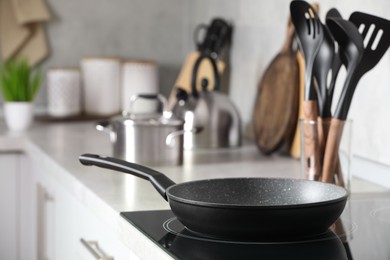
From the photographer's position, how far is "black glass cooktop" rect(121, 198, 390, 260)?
98 cm

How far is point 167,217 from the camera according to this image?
4.01ft

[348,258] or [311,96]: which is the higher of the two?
[311,96]

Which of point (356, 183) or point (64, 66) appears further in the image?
point (64, 66)

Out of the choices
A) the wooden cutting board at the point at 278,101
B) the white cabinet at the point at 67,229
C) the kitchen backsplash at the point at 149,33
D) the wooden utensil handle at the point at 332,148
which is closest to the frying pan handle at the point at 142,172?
the white cabinet at the point at 67,229

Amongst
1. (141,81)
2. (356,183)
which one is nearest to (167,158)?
(356,183)

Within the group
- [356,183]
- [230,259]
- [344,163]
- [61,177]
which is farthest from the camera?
[61,177]

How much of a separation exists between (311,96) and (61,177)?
612 millimetres

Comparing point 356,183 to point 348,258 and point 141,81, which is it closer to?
point 348,258

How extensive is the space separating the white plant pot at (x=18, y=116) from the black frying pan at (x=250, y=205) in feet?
4.04

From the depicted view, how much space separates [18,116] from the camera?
244 centimetres

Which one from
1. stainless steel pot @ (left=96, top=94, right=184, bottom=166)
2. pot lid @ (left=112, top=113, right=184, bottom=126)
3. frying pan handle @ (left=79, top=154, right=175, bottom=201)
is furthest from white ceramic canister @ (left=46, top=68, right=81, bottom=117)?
frying pan handle @ (left=79, top=154, right=175, bottom=201)

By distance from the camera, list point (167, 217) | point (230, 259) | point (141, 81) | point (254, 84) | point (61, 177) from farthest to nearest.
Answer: point (141, 81) → point (254, 84) → point (61, 177) → point (167, 217) → point (230, 259)

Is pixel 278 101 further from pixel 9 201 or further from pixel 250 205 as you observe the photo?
pixel 250 205

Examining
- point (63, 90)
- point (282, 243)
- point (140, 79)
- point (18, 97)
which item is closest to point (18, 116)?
point (18, 97)
